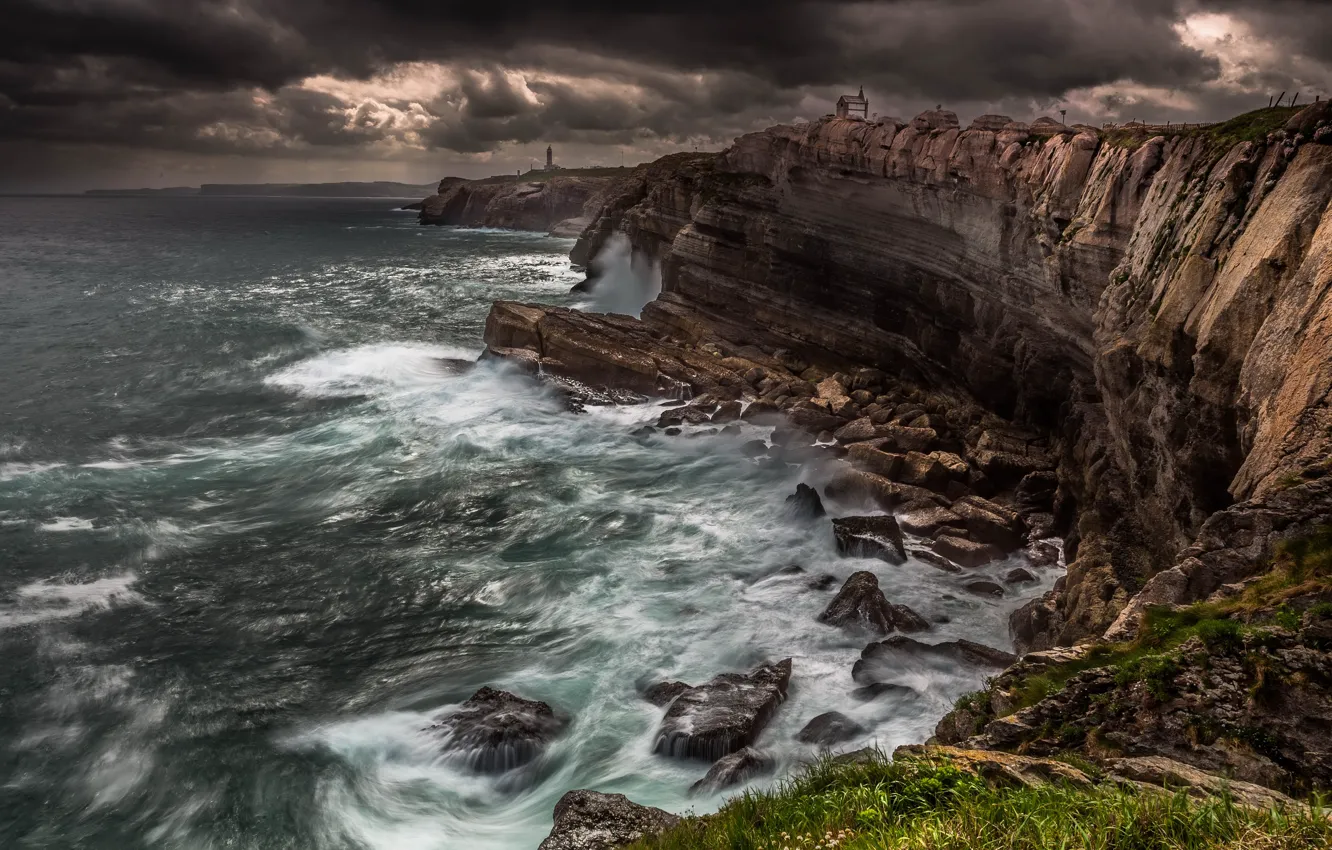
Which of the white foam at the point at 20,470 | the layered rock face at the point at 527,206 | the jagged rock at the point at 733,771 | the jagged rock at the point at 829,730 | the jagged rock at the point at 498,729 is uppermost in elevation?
the layered rock face at the point at 527,206

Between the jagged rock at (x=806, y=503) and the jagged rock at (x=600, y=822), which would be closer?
the jagged rock at (x=600, y=822)

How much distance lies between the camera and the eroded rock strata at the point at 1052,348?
32.2ft

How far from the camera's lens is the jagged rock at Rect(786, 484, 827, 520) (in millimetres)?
22750

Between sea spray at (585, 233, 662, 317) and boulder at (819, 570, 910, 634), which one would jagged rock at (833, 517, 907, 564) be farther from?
sea spray at (585, 233, 662, 317)

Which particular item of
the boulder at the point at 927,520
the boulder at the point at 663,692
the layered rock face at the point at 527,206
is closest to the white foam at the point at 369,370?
the boulder at the point at 927,520

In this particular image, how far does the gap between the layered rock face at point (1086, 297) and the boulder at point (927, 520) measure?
2871 mm

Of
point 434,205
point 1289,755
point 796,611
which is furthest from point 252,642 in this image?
point 434,205

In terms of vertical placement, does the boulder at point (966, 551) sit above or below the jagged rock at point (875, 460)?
below

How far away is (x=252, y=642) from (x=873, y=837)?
1562cm

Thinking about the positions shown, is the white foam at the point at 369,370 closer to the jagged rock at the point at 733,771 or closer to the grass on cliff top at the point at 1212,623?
the jagged rock at the point at 733,771

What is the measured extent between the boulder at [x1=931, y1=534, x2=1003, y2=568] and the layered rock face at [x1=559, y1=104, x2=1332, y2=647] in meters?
1.98

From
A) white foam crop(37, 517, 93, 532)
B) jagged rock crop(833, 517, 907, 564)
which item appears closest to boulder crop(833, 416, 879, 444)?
jagged rock crop(833, 517, 907, 564)

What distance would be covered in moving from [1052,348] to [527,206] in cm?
13356

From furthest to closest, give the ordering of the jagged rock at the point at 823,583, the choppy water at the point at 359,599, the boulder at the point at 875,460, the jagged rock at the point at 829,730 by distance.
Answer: the boulder at the point at 875,460
the jagged rock at the point at 823,583
the jagged rock at the point at 829,730
the choppy water at the point at 359,599
